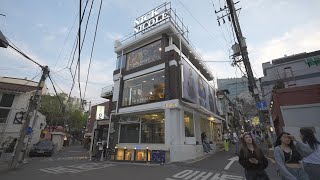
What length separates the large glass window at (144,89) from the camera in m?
17.8

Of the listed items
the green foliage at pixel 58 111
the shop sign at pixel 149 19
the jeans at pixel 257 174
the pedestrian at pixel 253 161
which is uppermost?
the shop sign at pixel 149 19

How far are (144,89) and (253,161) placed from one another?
15202mm

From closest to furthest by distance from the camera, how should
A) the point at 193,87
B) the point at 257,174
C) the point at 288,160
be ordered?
the point at 288,160 → the point at 257,174 → the point at 193,87

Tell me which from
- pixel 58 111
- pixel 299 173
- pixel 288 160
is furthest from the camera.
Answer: pixel 58 111

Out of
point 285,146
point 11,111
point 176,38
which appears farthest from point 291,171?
point 11,111

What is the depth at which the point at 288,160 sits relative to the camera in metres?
3.95

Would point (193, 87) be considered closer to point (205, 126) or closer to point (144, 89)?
point (144, 89)

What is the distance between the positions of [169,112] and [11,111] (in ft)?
58.8

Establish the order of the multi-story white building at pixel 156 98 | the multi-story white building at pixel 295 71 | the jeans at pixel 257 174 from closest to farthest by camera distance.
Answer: the jeans at pixel 257 174 → the multi-story white building at pixel 156 98 → the multi-story white building at pixel 295 71

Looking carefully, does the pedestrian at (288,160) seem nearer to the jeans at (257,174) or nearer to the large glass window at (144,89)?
the jeans at (257,174)

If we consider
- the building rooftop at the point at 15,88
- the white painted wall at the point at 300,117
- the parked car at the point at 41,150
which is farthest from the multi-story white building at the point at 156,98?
the building rooftop at the point at 15,88

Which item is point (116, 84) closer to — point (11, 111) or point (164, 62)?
point (164, 62)

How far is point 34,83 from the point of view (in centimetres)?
2588

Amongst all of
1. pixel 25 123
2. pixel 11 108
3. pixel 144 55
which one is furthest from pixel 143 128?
pixel 11 108
